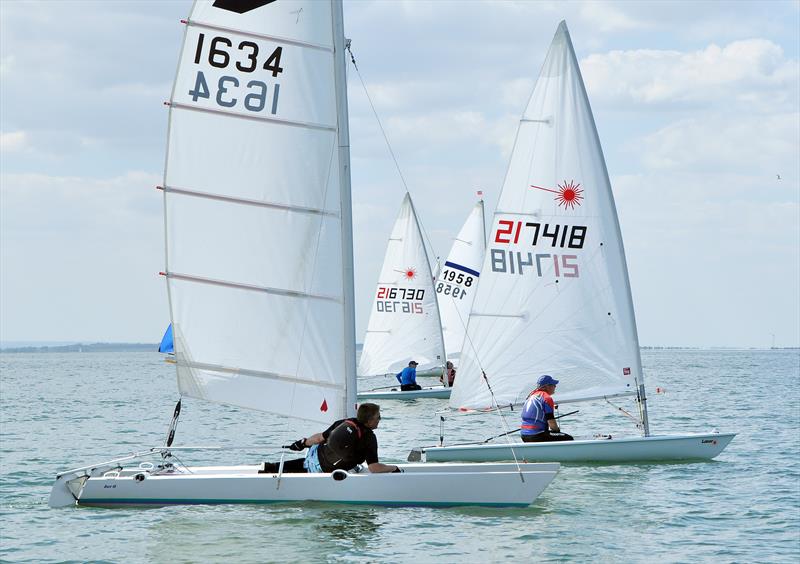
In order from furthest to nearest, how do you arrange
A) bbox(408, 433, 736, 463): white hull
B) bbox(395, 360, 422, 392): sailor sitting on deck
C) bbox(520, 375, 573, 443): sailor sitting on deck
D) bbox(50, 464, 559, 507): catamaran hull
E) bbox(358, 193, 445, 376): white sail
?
bbox(358, 193, 445, 376): white sail
bbox(395, 360, 422, 392): sailor sitting on deck
bbox(408, 433, 736, 463): white hull
bbox(520, 375, 573, 443): sailor sitting on deck
bbox(50, 464, 559, 507): catamaran hull

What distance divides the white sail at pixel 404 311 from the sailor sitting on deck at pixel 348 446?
22.3 meters

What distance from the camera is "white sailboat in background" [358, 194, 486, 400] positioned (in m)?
35.8

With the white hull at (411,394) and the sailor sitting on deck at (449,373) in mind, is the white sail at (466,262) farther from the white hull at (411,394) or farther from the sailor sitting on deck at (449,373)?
the white hull at (411,394)

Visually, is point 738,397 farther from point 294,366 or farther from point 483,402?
point 294,366

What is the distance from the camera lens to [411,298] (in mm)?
36031

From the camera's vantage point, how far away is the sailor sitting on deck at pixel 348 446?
42.1 feet

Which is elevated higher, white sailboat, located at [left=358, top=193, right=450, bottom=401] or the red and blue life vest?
white sailboat, located at [left=358, top=193, right=450, bottom=401]

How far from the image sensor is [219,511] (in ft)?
43.6

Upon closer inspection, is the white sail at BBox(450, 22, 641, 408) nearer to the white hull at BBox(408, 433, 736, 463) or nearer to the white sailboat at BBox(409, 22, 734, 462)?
the white sailboat at BBox(409, 22, 734, 462)

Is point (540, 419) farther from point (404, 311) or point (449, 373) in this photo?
point (404, 311)

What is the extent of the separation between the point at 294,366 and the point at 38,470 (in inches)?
319

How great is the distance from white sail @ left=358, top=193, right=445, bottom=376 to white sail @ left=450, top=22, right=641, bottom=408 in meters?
16.8

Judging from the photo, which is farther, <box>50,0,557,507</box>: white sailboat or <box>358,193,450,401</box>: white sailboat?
<box>358,193,450,401</box>: white sailboat

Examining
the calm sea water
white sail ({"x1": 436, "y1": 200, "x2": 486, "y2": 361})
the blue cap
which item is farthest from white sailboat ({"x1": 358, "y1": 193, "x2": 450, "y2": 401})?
the blue cap
